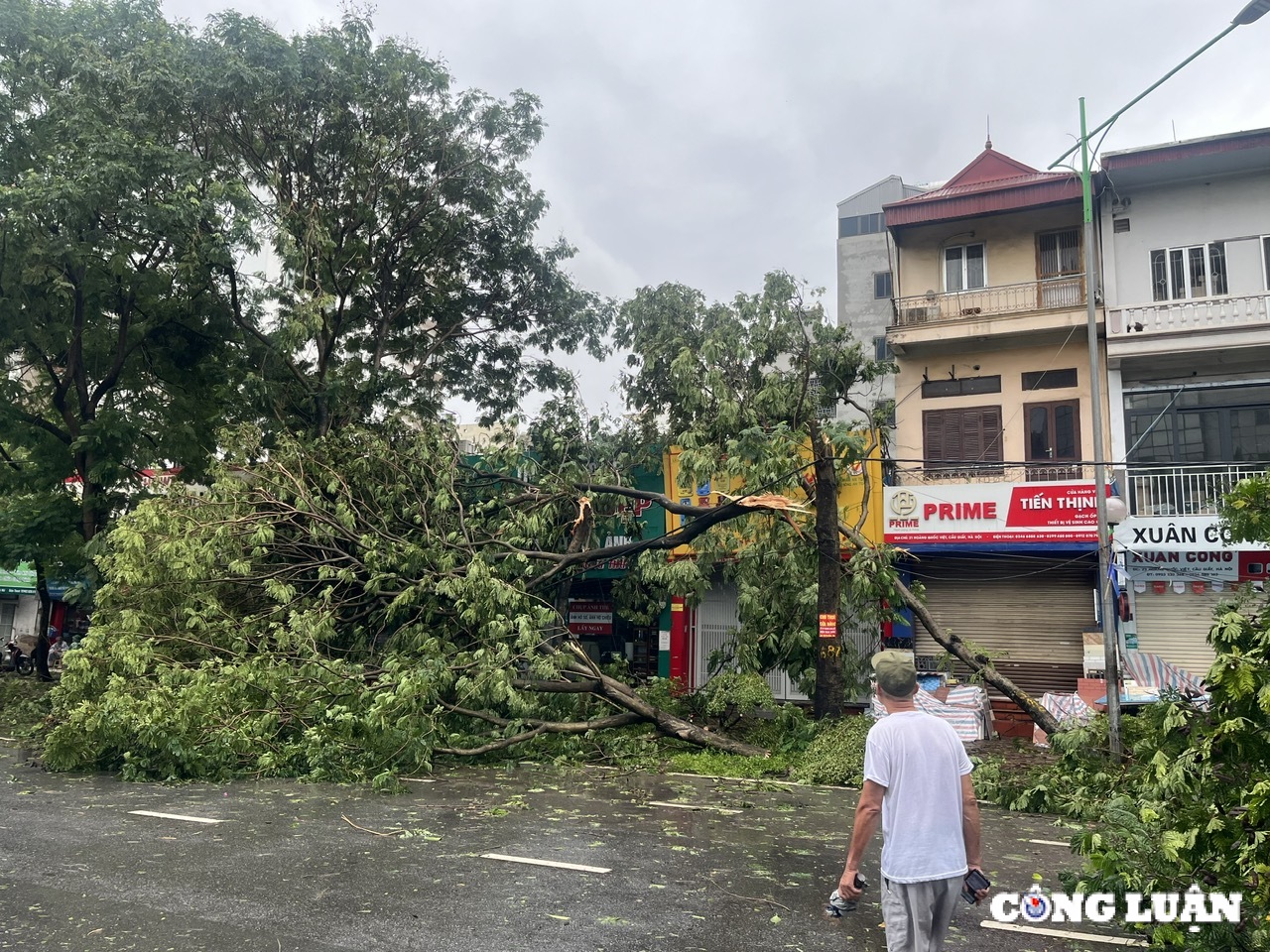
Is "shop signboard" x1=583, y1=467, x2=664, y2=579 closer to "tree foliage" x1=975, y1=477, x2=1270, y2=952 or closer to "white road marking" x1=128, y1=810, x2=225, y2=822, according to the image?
"white road marking" x1=128, y1=810, x2=225, y2=822

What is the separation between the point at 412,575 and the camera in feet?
39.9

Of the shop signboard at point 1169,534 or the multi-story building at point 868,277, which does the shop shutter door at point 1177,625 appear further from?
the multi-story building at point 868,277

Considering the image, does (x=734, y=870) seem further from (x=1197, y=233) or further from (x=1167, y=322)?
(x=1197, y=233)

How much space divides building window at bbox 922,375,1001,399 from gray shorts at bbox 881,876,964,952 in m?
15.5

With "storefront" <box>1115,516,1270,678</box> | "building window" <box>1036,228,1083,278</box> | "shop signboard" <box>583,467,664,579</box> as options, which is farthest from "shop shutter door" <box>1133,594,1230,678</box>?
"shop signboard" <box>583,467,664,579</box>

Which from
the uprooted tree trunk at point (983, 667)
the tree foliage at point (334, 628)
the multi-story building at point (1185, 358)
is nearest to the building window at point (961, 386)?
the multi-story building at point (1185, 358)

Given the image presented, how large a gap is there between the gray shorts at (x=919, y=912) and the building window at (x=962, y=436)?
47.6 ft

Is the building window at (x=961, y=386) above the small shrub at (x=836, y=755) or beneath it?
above

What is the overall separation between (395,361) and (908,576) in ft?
36.9

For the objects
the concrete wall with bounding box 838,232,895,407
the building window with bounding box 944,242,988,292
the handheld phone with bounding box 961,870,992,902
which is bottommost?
the handheld phone with bounding box 961,870,992,902

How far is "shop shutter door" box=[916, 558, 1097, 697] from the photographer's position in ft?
53.1

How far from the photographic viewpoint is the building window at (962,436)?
56.5 feet

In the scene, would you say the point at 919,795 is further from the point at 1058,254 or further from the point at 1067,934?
the point at 1058,254

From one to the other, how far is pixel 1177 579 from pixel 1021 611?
102 inches
